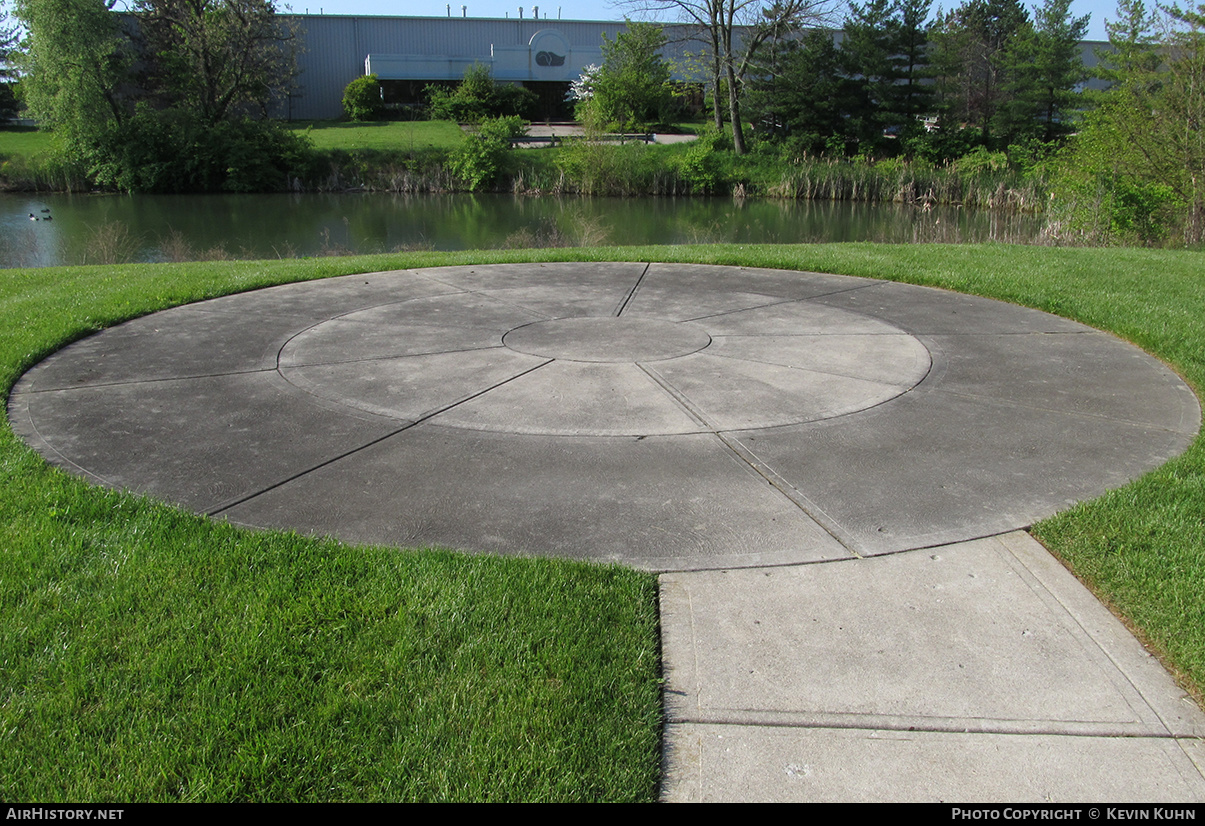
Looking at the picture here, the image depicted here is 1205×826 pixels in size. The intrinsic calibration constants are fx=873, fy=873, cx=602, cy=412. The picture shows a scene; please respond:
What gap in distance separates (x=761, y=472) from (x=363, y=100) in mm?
50013

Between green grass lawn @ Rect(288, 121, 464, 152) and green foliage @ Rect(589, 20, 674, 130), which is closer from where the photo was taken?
green grass lawn @ Rect(288, 121, 464, 152)

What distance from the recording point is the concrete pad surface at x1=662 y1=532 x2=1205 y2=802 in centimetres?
238

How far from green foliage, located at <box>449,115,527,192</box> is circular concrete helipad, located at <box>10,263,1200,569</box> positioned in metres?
27.1

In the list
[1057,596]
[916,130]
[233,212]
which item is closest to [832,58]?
[916,130]

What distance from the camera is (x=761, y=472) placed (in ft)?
14.4

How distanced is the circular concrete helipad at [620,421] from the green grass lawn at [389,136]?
103 feet

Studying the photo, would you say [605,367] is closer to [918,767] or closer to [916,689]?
[916,689]

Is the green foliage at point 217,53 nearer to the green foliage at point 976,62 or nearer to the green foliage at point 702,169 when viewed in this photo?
the green foliage at point 702,169

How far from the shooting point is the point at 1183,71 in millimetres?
14000

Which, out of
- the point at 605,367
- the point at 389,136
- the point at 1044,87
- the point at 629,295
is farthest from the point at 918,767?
the point at 1044,87

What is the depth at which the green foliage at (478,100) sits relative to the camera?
Answer: 47188 mm

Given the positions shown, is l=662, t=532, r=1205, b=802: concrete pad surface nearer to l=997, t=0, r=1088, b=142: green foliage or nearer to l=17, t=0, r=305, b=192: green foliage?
l=17, t=0, r=305, b=192: green foliage

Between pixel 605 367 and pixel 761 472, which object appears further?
pixel 605 367

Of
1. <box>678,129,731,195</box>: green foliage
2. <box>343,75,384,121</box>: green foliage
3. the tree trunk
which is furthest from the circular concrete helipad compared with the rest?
<box>343,75,384,121</box>: green foliage
